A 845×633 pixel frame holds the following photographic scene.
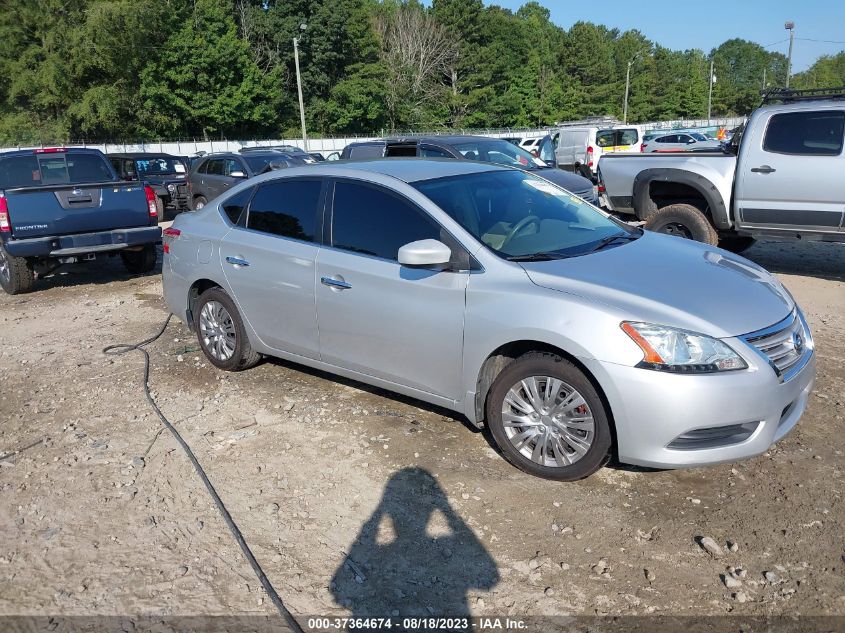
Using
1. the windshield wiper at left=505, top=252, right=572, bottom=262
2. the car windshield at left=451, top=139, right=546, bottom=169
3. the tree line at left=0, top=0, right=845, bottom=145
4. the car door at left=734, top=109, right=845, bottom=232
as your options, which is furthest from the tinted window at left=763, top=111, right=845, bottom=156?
the tree line at left=0, top=0, right=845, bottom=145

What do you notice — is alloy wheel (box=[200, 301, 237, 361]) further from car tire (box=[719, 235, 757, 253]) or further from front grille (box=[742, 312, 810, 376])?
car tire (box=[719, 235, 757, 253])

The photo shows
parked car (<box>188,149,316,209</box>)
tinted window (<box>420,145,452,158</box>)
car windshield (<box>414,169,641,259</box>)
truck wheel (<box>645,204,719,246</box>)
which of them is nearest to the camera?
car windshield (<box>414,169,641,259</box>)

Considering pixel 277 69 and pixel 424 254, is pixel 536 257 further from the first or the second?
pixel 277 69

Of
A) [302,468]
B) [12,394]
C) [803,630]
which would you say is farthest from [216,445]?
[803,630]

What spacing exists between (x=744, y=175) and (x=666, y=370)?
5.84m

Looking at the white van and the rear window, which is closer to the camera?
the rear window

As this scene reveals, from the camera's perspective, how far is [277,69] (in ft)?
188

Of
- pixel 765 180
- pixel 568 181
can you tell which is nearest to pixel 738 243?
pixel 765 180

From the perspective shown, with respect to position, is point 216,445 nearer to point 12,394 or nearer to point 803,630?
point 12,394

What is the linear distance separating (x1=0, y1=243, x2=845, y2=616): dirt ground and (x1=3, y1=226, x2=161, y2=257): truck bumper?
3.76m

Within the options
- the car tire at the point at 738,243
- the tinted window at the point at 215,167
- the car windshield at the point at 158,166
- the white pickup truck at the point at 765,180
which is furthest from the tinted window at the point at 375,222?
the car windshield at the point at 158,166

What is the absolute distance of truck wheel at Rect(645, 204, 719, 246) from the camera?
339 inches

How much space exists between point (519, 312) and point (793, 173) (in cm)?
579

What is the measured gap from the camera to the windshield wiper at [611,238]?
4.44 metres
